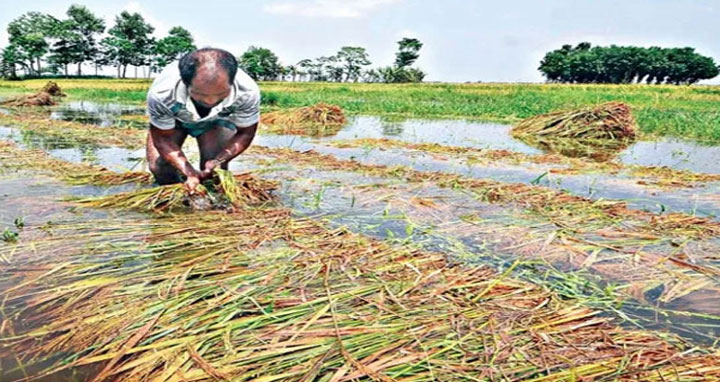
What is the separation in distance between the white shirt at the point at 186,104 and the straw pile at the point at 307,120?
23.6 feet

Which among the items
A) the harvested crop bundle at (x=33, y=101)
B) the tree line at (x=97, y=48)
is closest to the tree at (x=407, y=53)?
the tree line at (x=97, y=48)

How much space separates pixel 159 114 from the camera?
339 cm

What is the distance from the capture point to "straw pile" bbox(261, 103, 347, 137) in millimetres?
11325

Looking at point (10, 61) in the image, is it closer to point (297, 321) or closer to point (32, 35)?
point (32, 35)

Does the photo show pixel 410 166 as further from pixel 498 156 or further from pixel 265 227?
pixel 265 227

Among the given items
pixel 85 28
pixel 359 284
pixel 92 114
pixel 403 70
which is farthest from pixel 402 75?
pixel 359 284

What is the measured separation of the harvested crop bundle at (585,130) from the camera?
956cm

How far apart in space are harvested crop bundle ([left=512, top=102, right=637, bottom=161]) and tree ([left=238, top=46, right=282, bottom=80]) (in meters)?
67.7

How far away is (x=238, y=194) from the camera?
372 centimetres

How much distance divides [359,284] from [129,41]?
74359 millimetres

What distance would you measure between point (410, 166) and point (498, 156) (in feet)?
5.62

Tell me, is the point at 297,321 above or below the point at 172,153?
below

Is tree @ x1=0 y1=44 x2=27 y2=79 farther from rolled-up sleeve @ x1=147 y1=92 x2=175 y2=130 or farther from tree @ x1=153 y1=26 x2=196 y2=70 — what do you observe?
rolled-up sleeve @ x1=147 y1=92 x2=175 y2=130

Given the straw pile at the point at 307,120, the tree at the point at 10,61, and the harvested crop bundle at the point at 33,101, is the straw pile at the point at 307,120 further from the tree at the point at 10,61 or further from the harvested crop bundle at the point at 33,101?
the tree at the point at 10,61
